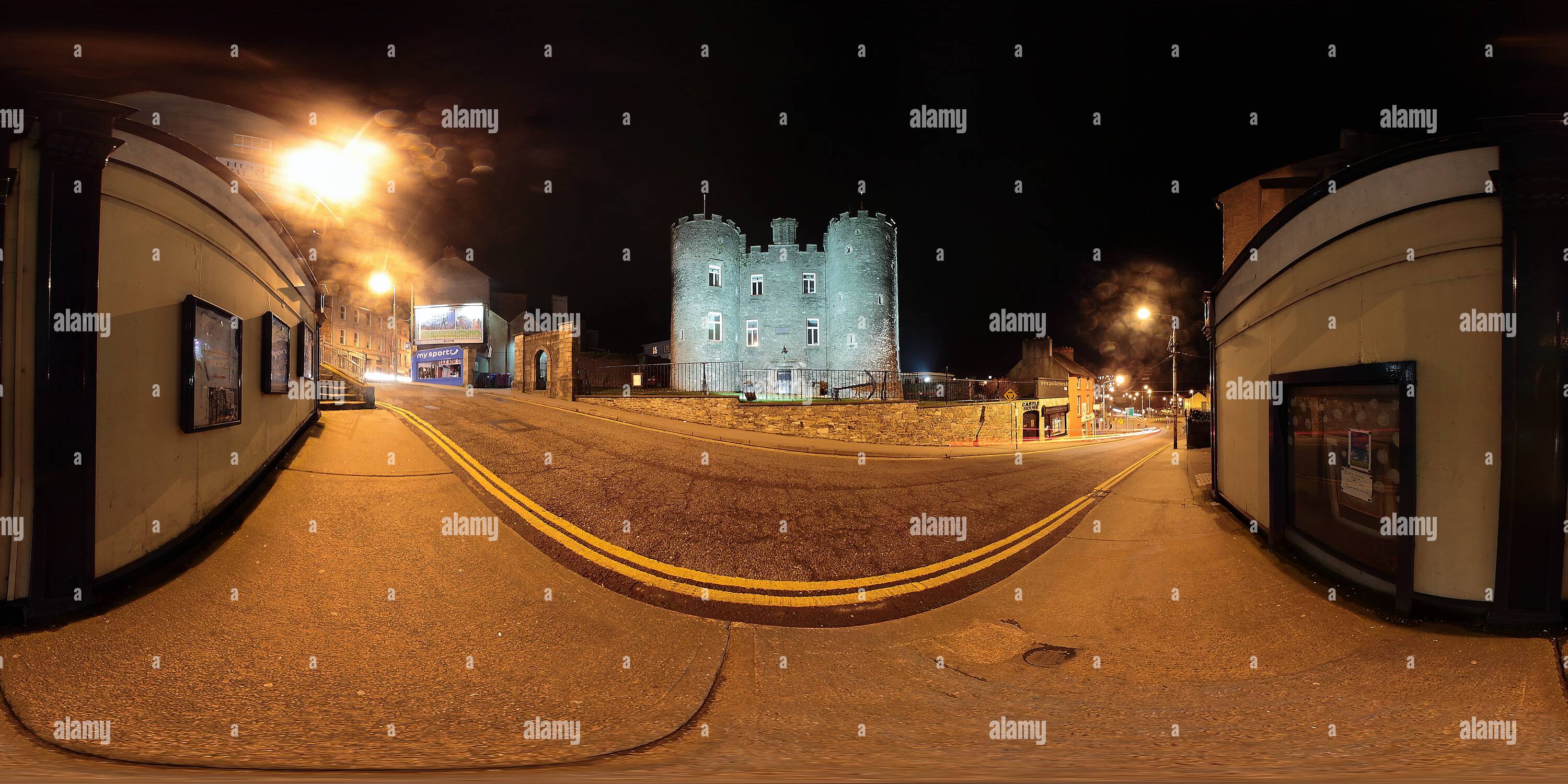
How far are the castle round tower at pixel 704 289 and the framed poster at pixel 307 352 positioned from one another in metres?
22.8

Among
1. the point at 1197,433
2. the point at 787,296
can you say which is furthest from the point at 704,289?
the point at 1197,433

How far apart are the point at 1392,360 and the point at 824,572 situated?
17.4ft

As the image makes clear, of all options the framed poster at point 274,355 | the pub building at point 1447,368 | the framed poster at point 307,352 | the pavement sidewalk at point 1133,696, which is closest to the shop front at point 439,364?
the framed poster at point 307,352

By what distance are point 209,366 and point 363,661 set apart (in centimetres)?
376

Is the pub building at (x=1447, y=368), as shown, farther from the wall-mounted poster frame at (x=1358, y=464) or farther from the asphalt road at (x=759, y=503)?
the asphalt road at (x=759, y=503)

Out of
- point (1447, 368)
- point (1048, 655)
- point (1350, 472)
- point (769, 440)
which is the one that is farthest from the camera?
point (769, 440)

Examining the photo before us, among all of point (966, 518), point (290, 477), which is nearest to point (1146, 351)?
point (966, 518)

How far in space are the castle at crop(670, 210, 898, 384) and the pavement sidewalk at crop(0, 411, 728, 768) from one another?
92.0ft

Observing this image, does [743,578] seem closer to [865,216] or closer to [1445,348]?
[1445,348]

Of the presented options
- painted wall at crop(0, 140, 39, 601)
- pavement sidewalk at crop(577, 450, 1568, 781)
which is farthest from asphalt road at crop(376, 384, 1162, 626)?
painted wall at crop(0, 140, 39, 601)

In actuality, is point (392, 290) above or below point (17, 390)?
above

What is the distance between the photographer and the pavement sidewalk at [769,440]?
40.6 feet

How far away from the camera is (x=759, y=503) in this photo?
713 cm

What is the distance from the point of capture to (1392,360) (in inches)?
171
